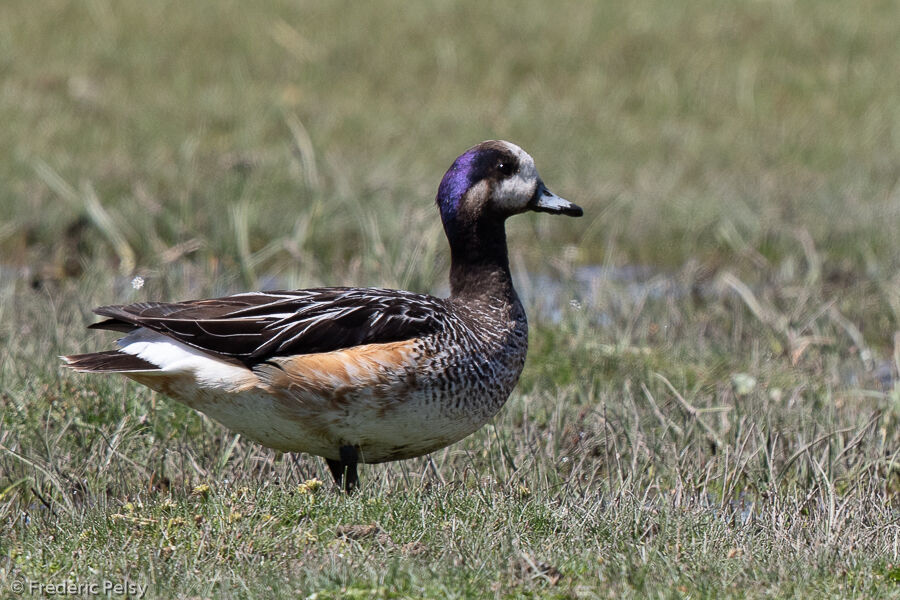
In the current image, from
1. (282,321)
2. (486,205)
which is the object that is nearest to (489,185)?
(486,205)

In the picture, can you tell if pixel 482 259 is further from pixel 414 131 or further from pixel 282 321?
pixel 414 131

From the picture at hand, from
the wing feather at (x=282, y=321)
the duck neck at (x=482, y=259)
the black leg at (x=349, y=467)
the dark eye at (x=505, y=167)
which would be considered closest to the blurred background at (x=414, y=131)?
the duck neck at (x=482, y=259)

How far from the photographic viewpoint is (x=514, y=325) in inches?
171

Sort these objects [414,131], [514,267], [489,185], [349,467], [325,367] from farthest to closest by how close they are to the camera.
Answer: [414,131], [514,267], [489,185], [349,467], [325,367]

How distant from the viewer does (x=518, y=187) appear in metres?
4.44

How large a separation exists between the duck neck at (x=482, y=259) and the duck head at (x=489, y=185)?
32 mm

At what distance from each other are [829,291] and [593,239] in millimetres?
2079

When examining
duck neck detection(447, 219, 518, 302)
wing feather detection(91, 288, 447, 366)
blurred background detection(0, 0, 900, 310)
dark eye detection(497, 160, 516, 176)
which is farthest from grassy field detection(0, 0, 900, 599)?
dark eye detection(497, 160, 516, 176)

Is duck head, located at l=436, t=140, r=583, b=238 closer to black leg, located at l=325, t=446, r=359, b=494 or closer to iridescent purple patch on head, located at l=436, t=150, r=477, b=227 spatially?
iridescent purple patch on head, located at l=436, t=150, r=477, b=227

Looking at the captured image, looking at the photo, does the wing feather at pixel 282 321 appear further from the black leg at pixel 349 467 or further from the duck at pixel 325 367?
the black leg at pixel 349 467

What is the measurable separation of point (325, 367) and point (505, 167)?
1.07 metres

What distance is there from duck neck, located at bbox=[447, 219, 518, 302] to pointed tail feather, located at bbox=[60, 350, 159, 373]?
1.19 m

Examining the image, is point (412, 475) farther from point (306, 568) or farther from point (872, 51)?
point (872, 51)

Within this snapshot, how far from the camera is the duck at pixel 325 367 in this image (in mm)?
3824
